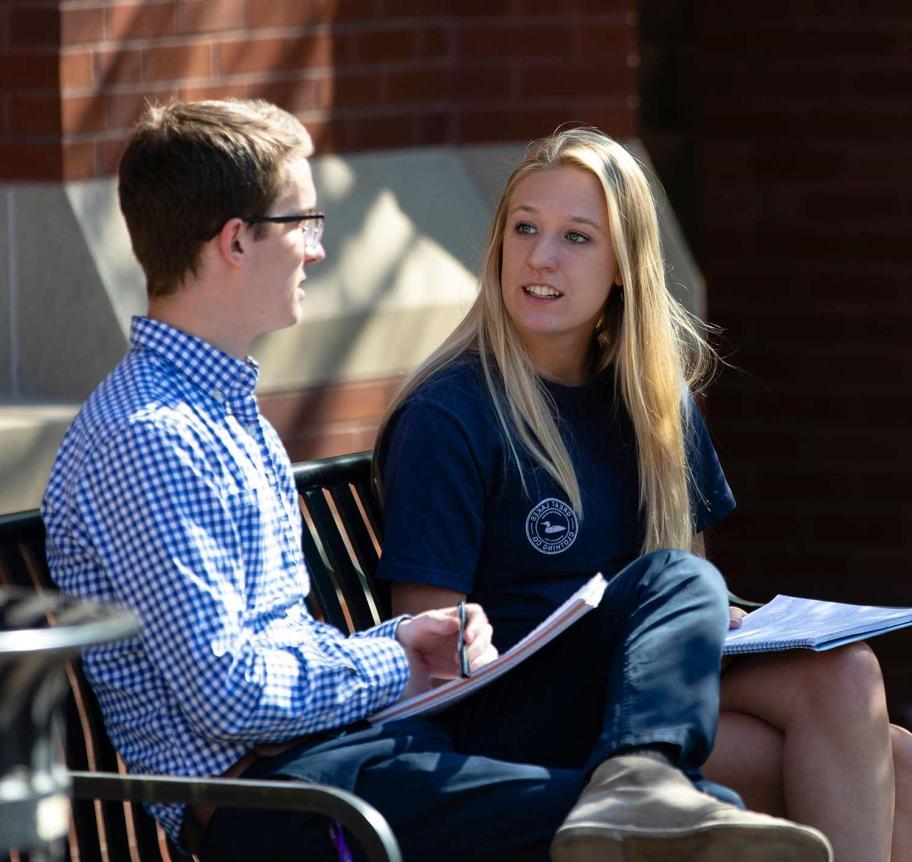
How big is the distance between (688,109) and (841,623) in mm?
3485

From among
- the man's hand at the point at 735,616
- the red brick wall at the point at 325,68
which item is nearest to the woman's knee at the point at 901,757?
the man's hand at the point at 735,616

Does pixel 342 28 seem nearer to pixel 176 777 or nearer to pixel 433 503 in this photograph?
pixel 433 503

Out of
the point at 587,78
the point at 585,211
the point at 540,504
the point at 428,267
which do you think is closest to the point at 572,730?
the point at 540,504

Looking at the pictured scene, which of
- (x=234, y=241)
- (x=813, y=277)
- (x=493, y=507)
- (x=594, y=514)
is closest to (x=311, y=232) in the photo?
(x=234, y=241)

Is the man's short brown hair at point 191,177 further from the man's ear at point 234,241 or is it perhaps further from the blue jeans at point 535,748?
the blue jeans at point 535,748

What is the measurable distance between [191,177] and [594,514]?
1.06 meters

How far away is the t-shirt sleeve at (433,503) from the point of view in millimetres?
3111

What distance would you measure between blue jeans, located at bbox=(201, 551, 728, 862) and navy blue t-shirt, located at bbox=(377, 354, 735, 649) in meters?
0.32

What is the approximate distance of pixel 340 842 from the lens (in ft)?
8.34

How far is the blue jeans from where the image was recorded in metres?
2.61

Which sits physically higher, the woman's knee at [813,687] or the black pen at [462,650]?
the black pen at [462,650]

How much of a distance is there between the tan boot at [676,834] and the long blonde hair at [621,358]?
920mm

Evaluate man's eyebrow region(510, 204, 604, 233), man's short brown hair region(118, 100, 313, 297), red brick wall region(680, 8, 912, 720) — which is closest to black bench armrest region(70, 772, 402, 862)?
man's short brown hair region(118, 100, 313, 297)

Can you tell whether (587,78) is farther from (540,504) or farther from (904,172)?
(540,504)
